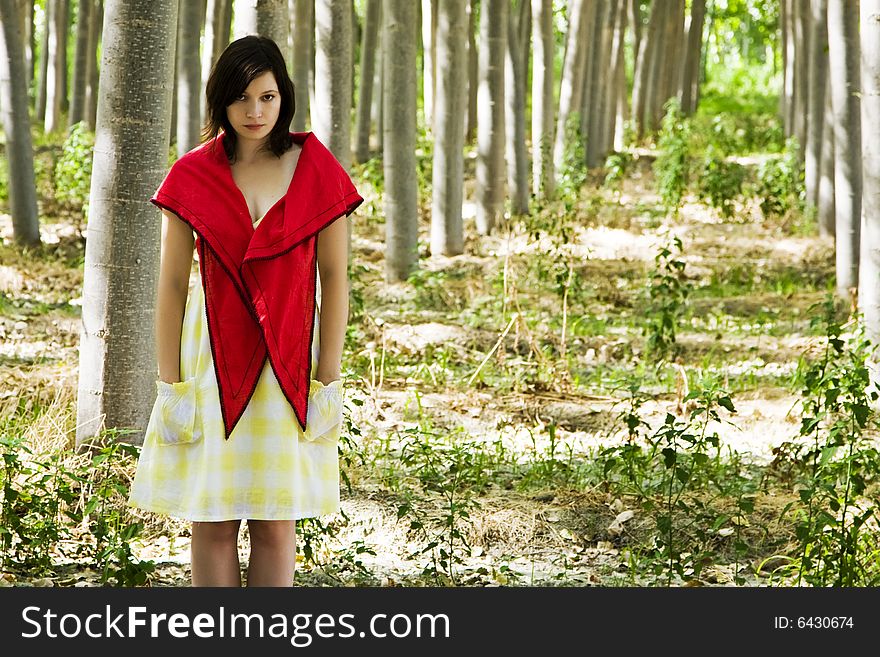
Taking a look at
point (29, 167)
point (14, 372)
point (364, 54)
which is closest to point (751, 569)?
point (14, 372)

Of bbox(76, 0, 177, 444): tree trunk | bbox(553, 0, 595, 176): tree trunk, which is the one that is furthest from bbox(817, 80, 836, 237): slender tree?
A: bbox(76, 0, 177, 444): tree trunk

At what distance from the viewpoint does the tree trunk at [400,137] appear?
1030cm

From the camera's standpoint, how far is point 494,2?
11984 mm

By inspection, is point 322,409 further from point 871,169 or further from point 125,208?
point 871,169

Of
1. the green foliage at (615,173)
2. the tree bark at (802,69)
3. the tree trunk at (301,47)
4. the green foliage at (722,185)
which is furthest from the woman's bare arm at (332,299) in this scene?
the tree bark at (802,69)

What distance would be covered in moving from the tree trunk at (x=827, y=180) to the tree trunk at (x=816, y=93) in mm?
155

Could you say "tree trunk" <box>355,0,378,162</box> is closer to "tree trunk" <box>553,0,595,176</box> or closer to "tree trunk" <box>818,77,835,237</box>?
"tree trunk" <box>553,0,595,176</box>

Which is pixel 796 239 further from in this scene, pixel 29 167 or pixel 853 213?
pixel 29 167

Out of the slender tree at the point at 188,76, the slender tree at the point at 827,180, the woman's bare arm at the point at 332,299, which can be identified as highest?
the slender tree at the point at 188,76

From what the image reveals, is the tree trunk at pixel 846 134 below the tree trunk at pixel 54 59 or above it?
below

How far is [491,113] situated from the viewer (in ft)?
40.9

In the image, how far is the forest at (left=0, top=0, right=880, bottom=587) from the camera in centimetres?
446

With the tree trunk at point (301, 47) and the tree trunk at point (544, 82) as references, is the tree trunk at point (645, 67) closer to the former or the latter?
the tree trunk at point (544, 82)

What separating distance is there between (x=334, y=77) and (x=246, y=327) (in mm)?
5691
